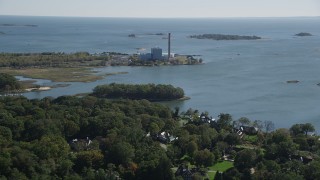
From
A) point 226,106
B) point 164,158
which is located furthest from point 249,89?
point 164,158

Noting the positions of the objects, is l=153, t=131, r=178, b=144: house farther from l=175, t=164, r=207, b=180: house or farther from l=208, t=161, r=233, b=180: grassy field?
l=175, t=164, r=207, b=180: house

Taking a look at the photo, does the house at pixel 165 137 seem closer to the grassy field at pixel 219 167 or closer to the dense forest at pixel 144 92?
the grassy field at pixel 219 167

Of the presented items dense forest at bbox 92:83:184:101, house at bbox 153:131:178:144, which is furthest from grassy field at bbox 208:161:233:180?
dense forest at bbox 92:83:184:101

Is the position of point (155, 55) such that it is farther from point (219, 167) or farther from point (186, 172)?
point (186, 172)

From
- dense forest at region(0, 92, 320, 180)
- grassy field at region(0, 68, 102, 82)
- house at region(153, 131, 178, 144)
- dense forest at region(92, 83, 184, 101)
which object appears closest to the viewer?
dense forest at region(0, 92, 320, 180)

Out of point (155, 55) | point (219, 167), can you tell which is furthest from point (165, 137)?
point (155, 55)

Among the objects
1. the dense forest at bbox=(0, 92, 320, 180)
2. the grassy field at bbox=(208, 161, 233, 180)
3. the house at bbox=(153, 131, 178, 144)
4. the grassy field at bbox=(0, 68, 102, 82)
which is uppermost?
the dense forest at bbox=(0, 92, 320, 180)
